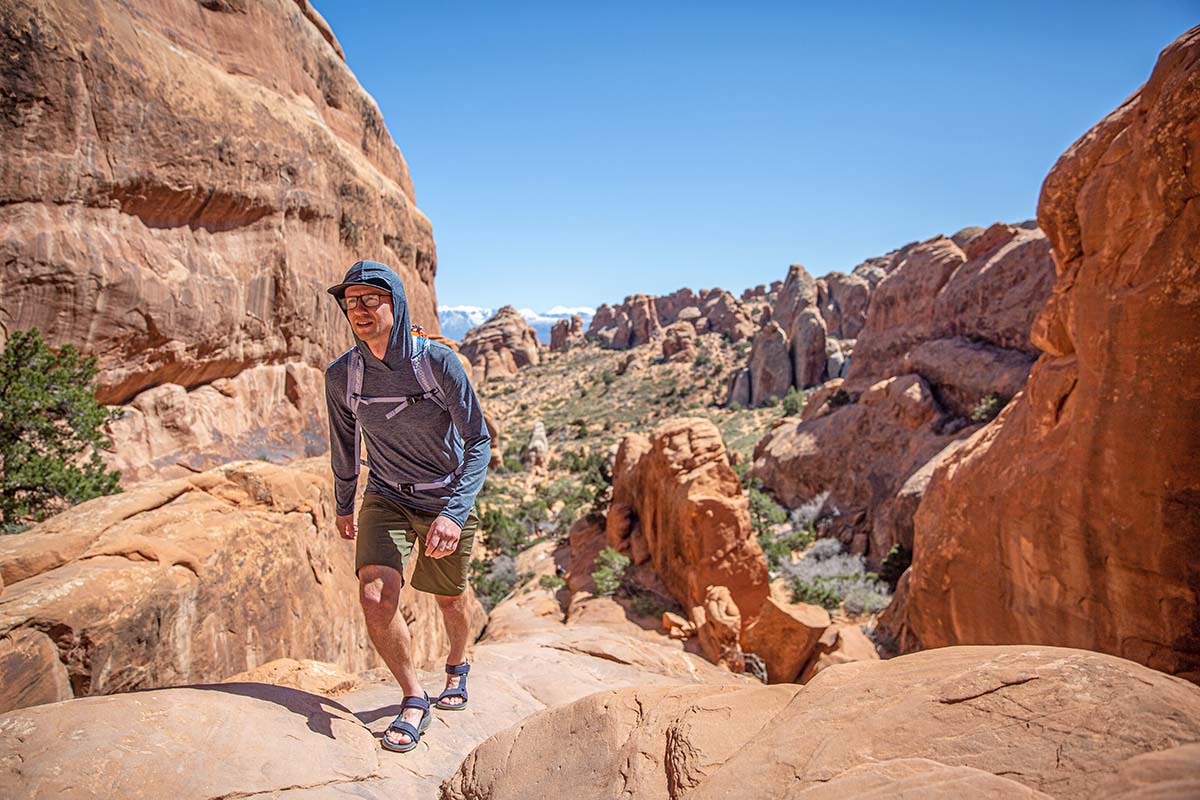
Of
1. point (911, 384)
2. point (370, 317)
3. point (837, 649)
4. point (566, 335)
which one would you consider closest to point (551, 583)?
point (837, 649)

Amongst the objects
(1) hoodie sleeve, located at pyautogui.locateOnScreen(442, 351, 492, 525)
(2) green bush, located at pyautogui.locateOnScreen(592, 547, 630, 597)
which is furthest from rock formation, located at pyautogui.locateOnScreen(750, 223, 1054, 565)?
(1) hoodie sleeve, located at pyautogui.locateOnScreen(442, 351, 492, 525)

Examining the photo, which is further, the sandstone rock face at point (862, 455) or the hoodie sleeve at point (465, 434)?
the sandstone rock face at point (862, 455)

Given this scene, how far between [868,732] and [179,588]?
172 inches

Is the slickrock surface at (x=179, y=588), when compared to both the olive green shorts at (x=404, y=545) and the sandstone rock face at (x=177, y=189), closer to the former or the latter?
the olive green shorts at (x=404, y=545)

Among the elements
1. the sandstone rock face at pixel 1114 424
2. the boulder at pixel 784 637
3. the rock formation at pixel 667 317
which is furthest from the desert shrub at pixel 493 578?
the rock formation at pixel 667 317

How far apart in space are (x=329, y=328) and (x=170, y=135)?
4634 mm

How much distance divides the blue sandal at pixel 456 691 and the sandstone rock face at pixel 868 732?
2.28 feet

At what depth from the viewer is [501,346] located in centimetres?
7300

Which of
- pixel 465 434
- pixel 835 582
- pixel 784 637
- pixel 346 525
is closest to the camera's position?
pixel 465 434

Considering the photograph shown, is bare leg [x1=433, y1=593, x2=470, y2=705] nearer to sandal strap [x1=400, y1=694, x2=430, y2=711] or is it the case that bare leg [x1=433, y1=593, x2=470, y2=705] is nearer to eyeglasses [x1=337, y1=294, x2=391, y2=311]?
sandal strap [x1=400, y1=694, x2=430, y2=711]

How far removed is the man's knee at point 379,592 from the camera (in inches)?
120

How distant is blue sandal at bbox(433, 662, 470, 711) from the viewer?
12.1 ft

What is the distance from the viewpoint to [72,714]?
2357mm

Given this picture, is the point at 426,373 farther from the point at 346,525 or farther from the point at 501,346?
the point at 501,346
